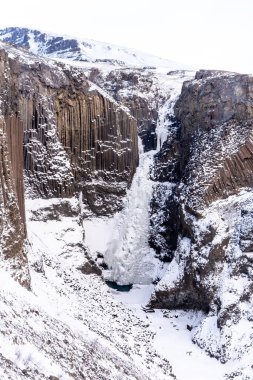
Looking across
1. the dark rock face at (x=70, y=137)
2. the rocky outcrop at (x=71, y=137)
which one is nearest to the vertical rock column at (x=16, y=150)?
the dark rock face at (x=70, y=137)

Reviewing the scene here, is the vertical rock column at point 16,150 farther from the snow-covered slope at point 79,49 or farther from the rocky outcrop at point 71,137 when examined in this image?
the snow-covered slope at point 79,49

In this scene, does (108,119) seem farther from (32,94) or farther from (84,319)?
(84,319)

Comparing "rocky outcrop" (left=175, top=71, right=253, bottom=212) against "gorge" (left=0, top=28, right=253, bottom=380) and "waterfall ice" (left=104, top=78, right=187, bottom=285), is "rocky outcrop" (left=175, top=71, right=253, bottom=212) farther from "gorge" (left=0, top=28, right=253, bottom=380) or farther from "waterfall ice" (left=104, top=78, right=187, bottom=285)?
"waterfall ice" (left=104, top=78, right=187, bottom=285)

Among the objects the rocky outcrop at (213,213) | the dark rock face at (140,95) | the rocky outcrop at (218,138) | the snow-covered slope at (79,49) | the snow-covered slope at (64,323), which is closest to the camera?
the snow-covered slope at (64,323)

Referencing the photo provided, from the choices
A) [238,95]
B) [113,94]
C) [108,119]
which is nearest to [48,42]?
[113,94]

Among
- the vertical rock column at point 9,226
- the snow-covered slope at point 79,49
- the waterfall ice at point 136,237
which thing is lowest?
the waterfall ice at point 136,237

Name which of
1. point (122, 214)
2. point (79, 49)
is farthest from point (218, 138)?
point (79, 49)

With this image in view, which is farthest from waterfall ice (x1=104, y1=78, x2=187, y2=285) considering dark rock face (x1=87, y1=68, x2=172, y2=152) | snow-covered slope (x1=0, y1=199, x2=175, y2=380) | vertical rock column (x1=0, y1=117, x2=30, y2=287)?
vertical rock column (x1=0, y1=117, x2=30, y2=287)

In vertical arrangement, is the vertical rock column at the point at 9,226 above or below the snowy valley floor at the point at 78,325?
above
